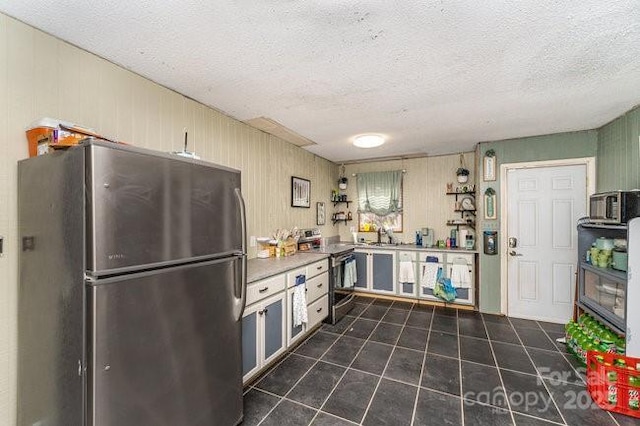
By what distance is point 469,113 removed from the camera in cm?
278

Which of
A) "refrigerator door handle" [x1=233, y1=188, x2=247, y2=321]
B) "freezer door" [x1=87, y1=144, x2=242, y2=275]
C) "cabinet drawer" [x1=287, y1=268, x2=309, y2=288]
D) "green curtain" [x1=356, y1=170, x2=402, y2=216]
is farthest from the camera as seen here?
"green curtain" [x1=356, y1=170, x2=402, y2=216]

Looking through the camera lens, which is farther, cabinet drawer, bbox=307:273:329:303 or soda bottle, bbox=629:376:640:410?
cabinet drawer, bbox=307:273:329:303

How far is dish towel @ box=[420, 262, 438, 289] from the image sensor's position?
13.3ft

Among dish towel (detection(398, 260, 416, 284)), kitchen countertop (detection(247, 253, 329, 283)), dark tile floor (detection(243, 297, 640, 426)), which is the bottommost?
dark tile floor (detection(243, 297, 640, 426))

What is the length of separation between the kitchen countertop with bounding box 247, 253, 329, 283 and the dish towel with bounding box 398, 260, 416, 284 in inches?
56.6

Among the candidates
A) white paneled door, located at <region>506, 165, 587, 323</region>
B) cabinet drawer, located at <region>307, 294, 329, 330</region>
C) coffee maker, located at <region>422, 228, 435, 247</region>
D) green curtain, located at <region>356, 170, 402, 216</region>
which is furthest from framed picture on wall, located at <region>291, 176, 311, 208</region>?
white paneled door, located at <region>506, 165, 587, 323</region>

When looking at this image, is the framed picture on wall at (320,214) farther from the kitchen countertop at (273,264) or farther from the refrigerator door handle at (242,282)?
the refrigerator door handle at (242,282)

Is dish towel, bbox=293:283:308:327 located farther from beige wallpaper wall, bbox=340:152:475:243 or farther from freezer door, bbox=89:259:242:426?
beige wallpaper wall, bbox=340:152:475:243

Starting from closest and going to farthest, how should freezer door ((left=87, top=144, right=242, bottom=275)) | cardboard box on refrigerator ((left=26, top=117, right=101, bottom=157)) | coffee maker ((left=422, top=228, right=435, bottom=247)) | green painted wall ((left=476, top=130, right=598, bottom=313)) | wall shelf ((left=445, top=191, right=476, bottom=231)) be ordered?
1. freezer door ((left=87, top=144, right=242, bottom=275))
2. cardboard box on refrigerator ((left=26, top=117, right=101, bottom=157))
3. green painted wall ((left=476, top=130, right=598, bottom=313))
4. wall shelf ((left=445, top=191, right=476, bottom=231))
5. coffee maker ((left=422, top=228, right=435, bottom=247))

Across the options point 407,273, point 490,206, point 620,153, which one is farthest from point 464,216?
point 620,153

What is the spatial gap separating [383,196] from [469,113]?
228cm

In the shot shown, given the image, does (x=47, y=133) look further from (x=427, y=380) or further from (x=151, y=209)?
(x=427, y=380)

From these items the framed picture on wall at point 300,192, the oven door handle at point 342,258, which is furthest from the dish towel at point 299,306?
the framed picture on wall at point 300,192

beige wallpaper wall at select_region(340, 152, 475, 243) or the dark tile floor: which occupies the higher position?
beige wallpaper wall at select_region(340, 152, 475, 243)
